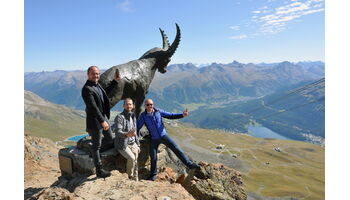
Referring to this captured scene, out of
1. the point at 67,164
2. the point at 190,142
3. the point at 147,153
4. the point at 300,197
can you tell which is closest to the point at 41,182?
the point at 67,164

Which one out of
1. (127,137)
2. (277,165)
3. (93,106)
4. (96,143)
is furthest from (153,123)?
(277,165)

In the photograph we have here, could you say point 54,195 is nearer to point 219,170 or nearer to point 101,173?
point 101,173

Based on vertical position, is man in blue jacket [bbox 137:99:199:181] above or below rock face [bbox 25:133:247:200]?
above

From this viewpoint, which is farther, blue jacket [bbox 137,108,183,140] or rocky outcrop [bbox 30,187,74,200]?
blue jacket [bbox 137,108,183,140]

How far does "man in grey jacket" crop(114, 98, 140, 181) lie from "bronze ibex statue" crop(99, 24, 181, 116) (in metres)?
1.88

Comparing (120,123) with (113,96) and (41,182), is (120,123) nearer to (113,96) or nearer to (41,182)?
(113,96)

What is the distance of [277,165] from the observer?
13750cm

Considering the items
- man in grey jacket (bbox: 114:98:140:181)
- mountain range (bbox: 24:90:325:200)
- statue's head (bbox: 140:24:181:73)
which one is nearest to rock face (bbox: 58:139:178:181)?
mountain range (bbox: 24:90:325:200)

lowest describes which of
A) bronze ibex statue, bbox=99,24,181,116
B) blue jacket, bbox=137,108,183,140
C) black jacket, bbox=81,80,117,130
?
blue jacket, bbox=137,108,183,140

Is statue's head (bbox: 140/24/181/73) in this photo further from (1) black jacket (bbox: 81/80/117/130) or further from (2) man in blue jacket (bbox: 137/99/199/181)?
(1) black jacket (bbox: 81/80/117/130)

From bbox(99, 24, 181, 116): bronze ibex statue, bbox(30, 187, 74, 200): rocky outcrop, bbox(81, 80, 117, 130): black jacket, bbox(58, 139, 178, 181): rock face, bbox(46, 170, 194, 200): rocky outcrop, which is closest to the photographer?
bbox(30, 187, 74, 200): rocky outcrop

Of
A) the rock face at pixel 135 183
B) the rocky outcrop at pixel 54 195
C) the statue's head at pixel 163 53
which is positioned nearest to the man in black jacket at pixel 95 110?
Result: the rock face at pixel 135 183

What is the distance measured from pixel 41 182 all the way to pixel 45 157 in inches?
249

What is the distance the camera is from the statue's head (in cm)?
1380
